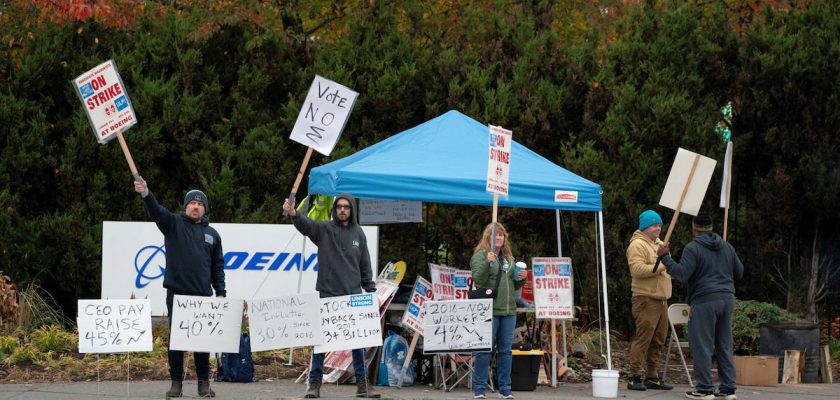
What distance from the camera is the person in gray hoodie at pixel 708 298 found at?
11.8m

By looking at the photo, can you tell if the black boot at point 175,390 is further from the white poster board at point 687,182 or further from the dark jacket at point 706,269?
the white poster board at point 687,182

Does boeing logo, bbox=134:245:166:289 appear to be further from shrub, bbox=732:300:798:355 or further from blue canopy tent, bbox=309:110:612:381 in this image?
shrub, bbox=732:300:798:355

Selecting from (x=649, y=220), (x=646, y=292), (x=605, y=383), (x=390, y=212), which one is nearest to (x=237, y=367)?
(x=390, y=212)

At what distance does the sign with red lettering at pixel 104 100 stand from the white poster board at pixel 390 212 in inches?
170

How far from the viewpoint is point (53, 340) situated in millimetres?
13617

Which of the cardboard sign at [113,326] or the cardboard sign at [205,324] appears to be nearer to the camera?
the cardboard sign at [205,324]

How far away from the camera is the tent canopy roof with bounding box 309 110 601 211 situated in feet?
40.1

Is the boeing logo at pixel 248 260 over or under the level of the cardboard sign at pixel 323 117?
under

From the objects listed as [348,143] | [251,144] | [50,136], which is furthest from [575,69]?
[50,136]

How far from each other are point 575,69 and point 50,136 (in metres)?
7.19

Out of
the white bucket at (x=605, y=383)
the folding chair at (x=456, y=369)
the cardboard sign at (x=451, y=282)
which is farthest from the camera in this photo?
the cardboard sign at (x=451, y=282)

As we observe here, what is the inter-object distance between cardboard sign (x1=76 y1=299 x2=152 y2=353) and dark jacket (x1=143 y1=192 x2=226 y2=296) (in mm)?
544

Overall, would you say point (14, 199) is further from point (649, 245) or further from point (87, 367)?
point (649, 245)

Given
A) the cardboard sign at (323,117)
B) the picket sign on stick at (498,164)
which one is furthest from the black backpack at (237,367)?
the picket sign on stick at (498,164)
